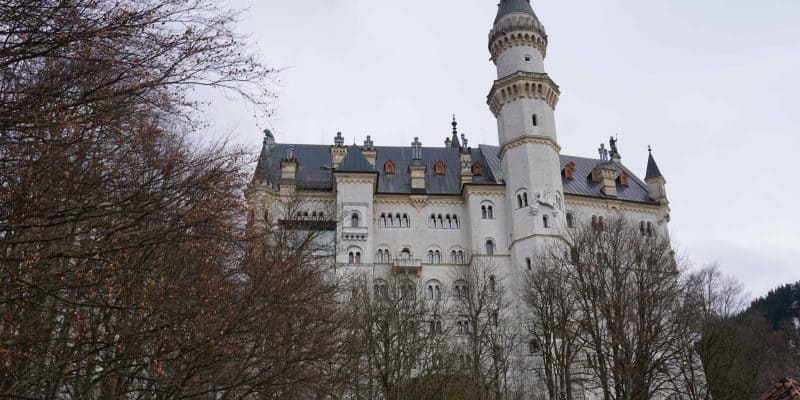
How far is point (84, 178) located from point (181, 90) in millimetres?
1926

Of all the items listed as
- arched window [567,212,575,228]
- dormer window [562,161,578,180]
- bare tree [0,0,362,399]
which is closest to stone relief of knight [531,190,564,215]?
arched window [567,212,575,228]

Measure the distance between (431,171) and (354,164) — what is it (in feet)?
26.5

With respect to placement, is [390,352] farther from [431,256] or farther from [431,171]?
[431,171]

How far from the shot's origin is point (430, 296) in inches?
2064

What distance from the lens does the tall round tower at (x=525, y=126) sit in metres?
53.0

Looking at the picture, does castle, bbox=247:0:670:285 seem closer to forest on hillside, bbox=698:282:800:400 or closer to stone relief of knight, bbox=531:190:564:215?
stone relief of knight, bbox=531:190:564:215

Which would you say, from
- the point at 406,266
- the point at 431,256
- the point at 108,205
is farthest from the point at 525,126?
the point at 108,205

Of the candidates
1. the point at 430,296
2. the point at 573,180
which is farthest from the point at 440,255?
the point at 573,180

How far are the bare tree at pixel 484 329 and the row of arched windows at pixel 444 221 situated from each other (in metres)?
4.17

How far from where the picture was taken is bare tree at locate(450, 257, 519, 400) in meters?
33.0

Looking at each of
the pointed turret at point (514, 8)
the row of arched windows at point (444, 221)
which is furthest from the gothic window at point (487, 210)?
the pointed turret at point (514, 8)

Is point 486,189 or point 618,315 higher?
point 486,189

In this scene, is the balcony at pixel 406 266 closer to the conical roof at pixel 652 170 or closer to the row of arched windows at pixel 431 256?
the row of arched windows at pixel 431 256

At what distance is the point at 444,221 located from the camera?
56156 mm
